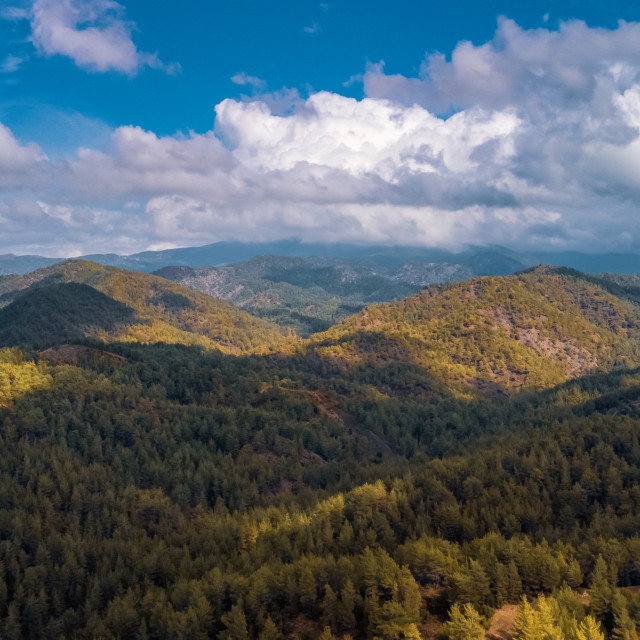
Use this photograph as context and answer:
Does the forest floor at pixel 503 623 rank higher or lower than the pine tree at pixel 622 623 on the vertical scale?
lower

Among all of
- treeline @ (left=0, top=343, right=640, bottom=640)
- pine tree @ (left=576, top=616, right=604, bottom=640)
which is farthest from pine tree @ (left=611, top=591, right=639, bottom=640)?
pine tree @ (left=576, top=616, right=604, bottom=640)

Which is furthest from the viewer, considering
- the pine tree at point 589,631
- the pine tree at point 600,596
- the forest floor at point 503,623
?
the pine tree at point 600,596

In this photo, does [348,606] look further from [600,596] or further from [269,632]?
[600,596]

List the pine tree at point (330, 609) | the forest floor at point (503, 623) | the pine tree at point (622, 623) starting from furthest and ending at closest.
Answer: the pine tree at point (330, 609)
the forest floor at point (503, 623)
the pine tree at point (622, 623)

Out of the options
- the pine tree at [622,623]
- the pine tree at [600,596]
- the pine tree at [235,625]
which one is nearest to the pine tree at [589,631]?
the pine tree at [622,623]

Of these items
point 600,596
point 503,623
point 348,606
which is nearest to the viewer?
point 600,596

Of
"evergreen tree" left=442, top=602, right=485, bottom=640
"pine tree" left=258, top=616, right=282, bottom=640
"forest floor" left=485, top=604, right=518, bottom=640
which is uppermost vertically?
"evergreen tree" left=442, top=602, right=485, bottom=640

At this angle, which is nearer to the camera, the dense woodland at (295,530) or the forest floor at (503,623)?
the forest floor at (503,623)

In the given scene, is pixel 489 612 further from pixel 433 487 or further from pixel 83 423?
pixel 83 423

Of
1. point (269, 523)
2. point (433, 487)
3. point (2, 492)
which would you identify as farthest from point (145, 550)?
point (433, 487)

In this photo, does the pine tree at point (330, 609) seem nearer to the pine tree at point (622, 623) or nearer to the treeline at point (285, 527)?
the treeline at point (285, 527)

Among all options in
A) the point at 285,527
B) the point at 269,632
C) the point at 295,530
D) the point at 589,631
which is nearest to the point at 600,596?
the point at 589,631

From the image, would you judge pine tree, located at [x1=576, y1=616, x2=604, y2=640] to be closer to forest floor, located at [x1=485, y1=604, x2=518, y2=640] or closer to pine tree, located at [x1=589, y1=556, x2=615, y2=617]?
pine tree, located at [x1=589, y1=556, x2=615, y2=617]
